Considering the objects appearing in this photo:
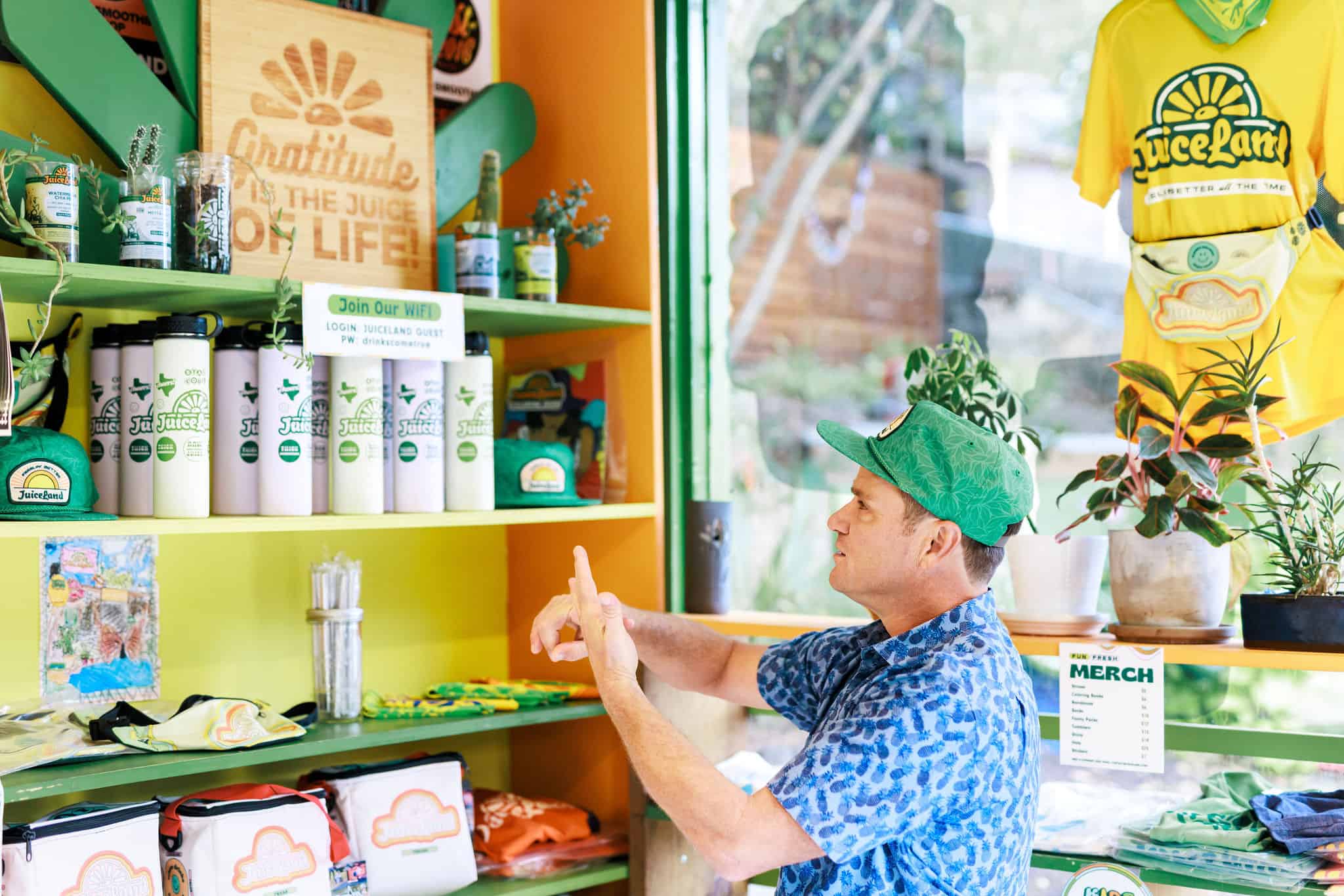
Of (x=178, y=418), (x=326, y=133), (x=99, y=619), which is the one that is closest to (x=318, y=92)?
(x=326, y=133)

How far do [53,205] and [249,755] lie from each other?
0.97m

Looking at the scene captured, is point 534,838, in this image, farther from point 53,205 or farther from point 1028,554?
point 53,205

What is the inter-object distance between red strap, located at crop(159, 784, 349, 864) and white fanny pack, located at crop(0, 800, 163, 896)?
0.05m

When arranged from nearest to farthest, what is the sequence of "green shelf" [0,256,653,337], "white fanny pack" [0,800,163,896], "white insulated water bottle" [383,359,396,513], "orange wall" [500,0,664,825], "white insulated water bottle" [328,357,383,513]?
"white fanny pack" [0,800,163,896] < "green shelf" [0,256,653,337] < "white insulated water bottle" [328,357,383,513] < "white insulated water bottle" [383,359,396,513] < "orange wall" [500,0,664,825]

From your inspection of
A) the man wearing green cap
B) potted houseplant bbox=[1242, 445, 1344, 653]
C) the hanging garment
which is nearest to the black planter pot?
potted houseplant bbox=[1242, 445, 1344, 653]

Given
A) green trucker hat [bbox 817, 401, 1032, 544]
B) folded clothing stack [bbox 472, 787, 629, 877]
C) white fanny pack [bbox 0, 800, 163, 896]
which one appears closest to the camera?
green trucker hat [bbox 817, 401, 1032, 544]

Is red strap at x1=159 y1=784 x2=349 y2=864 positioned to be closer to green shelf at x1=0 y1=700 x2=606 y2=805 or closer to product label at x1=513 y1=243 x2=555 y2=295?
green shelf at x1=0 y1=700 x2=606 y2=805

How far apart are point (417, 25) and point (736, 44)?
76cm

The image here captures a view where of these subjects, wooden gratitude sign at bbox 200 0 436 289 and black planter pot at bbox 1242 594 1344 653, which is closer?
black planter pot at bbox 1242 594 1344 653

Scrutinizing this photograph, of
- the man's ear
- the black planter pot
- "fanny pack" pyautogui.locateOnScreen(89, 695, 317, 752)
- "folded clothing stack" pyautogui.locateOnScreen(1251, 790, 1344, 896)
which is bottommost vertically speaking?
"folded clothing stack" pyautogui.locateOnScreen(1251, 790, 1344, 896)

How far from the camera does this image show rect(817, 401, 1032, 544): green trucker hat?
181 centimetres

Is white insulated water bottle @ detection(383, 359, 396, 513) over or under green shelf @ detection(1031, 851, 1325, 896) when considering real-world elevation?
over

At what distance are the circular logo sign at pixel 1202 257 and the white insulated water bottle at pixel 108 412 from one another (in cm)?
189

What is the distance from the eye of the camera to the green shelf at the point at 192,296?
2146 mm
